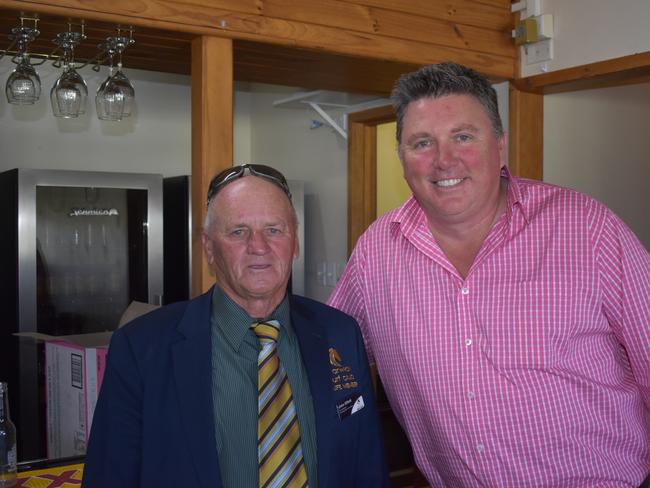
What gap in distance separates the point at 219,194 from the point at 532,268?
75 cm

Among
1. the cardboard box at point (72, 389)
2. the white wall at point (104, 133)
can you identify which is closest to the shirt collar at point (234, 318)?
the cardboard box at point (72, 389)

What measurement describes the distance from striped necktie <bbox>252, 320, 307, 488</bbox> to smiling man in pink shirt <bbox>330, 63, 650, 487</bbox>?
0.41m

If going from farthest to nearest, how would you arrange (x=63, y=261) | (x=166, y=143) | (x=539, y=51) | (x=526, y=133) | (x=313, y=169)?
(x=166, y=143), (x=313, y=169), (x=63, y=261), (x=526, y=133), (x=539, y=51)

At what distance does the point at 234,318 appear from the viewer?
5.42ft

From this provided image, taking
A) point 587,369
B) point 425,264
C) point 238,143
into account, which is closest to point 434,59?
point 425,264

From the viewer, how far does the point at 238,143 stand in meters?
6.00

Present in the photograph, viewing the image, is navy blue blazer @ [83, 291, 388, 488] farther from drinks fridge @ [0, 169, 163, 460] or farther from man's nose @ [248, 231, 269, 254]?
drinks fridge @ [0, 169, 163, 460]

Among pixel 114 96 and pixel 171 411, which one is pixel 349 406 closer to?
pixel 171 411

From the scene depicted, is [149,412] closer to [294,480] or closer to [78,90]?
[294,480]

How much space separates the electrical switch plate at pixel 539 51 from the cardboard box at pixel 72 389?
2241 mm

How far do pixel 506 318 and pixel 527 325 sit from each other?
0.16 ft

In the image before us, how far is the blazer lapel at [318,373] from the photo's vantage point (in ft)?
5.31

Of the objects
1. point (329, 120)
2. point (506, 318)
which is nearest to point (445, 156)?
point (506, 318)

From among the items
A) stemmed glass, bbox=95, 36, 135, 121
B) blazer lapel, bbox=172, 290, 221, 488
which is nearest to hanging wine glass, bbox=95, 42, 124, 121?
stemmed glass, bbox=95, 36, 135, 121
